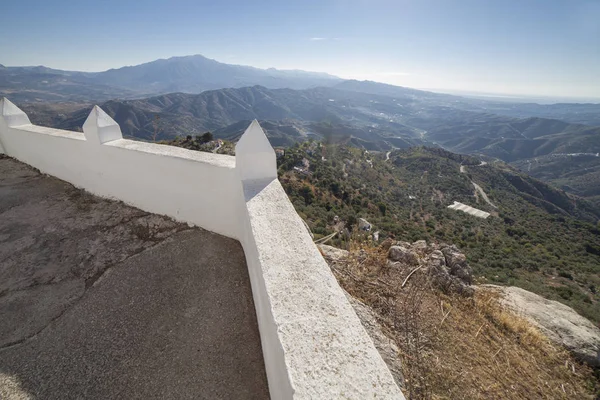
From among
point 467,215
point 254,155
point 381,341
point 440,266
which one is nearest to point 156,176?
point 254,155

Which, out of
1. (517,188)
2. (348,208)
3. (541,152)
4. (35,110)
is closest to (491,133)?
(541,152)

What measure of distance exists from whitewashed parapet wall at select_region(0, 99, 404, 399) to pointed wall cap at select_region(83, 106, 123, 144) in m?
0.01

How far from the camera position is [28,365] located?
A: 2021 mm

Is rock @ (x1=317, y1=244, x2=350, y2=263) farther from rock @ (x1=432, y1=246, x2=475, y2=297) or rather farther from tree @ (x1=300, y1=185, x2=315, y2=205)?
tree @ (x1=300, y1=185, x2=315, y2=205)

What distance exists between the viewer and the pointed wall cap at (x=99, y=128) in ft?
12.3

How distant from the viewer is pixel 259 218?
2.08m

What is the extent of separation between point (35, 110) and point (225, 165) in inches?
6566

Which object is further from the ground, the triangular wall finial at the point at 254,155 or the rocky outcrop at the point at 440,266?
the triangular wall finial at the point at 254,155

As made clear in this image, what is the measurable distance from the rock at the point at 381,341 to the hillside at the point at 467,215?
12.1 ft

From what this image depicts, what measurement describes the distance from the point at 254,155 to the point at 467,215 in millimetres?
48196

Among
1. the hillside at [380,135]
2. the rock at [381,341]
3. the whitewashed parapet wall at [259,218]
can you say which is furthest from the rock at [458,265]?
the hillside at [380,135]

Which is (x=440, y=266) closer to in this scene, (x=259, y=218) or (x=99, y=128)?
(x=259, y=218)

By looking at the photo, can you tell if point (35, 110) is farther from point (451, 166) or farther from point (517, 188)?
point (517, 188)

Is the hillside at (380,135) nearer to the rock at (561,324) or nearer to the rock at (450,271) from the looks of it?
the rock at (450,271)
